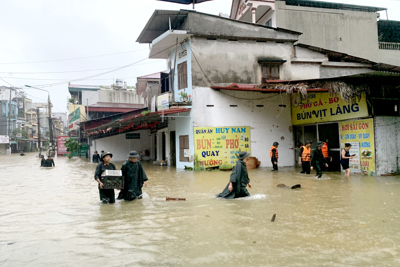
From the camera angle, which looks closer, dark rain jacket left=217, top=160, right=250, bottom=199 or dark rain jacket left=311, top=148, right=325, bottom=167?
dark rain jacket left=217, top=160, right=250, bottom=199

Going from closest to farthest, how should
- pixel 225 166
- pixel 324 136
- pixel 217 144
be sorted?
pixel 324 136 < pixel 225 166 < pixel 217 144

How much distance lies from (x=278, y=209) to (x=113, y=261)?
3948 millimetres

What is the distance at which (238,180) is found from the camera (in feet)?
25.9

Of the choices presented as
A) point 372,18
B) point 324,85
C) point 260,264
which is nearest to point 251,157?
point 324,85

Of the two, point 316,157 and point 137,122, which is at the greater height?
point 137,122

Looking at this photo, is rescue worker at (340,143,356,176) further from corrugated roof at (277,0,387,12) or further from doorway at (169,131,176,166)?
corrugated roof at (277,0,387,12)

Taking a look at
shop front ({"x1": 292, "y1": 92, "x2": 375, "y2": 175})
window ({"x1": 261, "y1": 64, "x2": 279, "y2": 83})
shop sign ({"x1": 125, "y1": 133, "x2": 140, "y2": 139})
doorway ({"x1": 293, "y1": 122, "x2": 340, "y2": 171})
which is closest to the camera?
shop front ({"x1": 292, "y1": 92, "x2": 375, "y2": 175})

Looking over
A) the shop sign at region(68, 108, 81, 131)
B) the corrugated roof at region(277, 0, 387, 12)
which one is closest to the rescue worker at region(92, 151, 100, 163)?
the shop sign at region(68, 108, 81, 131)

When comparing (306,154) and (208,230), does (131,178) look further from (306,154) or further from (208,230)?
(306,154)

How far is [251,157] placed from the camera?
17344mm

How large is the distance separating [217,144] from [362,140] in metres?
7.01

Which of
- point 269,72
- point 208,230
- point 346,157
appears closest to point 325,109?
point 346,157

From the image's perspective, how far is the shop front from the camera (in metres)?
12.6

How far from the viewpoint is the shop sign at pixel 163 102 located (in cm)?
1747
